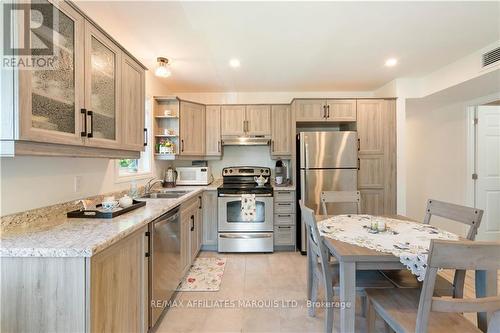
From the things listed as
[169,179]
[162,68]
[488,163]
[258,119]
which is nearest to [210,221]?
[169,179]

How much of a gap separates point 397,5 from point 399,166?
233 cm

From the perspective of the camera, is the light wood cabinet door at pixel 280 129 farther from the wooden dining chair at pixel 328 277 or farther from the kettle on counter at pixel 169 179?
the wooden dining chair at pixel 328 277

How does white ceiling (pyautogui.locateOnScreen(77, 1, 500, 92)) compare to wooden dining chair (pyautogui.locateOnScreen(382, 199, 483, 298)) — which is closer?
wooden dining chair (pyautogui.locateOnScreen(382, 199, 483, 298))

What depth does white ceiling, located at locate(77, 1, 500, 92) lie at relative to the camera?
188 cm

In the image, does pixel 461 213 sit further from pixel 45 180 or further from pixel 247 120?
pixel 45 180

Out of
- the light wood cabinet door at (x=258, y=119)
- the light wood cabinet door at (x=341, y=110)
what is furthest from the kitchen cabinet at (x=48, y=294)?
the light wood cabinet door at (x=341, y=110)

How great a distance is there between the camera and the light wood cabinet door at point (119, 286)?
112 centimetres

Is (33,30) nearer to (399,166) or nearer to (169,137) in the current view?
(169,137)

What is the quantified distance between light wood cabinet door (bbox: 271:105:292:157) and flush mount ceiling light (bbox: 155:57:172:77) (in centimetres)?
169

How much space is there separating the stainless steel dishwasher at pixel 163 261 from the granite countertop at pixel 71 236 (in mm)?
202

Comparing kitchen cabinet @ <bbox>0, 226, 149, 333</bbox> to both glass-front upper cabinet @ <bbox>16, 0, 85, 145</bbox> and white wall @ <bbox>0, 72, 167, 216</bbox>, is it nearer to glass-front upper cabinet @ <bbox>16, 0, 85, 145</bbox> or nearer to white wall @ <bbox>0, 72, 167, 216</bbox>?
white wall @ <bbox>0, 72, 167, 216</bbox>

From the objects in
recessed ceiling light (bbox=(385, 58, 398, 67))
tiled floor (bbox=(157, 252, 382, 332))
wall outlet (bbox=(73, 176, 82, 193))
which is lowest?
tiled floor (bbox=(157, 252, 382, 332))

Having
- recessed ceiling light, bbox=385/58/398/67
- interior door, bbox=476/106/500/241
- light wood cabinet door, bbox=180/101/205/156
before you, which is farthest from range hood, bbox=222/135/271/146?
interior door, bbox=476/106/500/241

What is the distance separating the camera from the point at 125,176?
2572 millimetres
